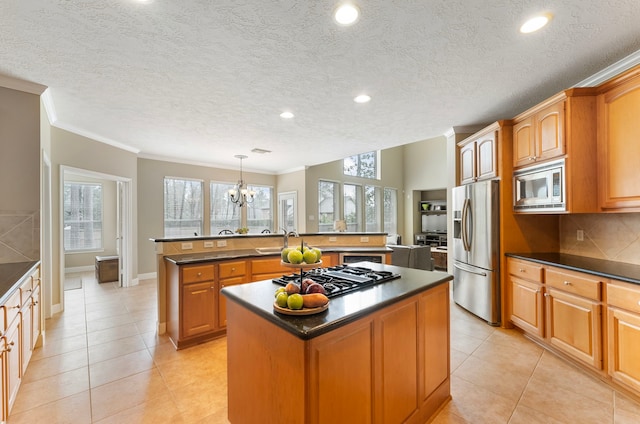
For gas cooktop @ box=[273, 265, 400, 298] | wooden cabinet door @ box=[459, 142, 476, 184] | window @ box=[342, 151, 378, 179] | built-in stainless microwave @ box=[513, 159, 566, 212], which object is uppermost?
window @ box=[342, 151, 378, 179]

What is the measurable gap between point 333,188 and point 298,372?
286 inches

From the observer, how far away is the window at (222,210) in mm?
6956

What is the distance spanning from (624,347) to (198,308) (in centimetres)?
357

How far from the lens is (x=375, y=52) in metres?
2.18

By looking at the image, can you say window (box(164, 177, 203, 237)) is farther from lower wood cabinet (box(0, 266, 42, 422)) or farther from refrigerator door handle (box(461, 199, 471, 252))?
refrigerator door handle (box(461, 199, 471, 252))

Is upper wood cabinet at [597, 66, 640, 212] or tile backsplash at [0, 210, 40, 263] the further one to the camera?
tile backsplash at [0, 210, 40, 263]

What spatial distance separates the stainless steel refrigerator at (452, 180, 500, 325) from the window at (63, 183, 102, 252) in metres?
7.85

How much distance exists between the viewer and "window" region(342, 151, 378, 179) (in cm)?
868

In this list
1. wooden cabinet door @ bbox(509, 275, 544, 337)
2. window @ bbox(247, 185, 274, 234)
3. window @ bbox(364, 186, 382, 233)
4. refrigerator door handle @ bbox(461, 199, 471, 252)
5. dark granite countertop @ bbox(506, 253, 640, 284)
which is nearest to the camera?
dark granite countertop @ bbox(506, 253, 640, 284)

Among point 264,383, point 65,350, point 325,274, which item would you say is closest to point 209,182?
point 65,350

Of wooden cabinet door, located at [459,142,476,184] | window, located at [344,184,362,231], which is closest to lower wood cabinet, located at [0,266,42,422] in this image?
wooden cabinet door, located at [459,142,476,184]

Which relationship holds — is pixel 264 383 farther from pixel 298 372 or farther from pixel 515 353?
pixel 515 353

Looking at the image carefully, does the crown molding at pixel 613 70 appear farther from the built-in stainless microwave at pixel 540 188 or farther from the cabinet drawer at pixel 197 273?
the cabinet drawer at pixel 197 273

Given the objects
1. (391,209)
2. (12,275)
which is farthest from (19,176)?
(391,209)
